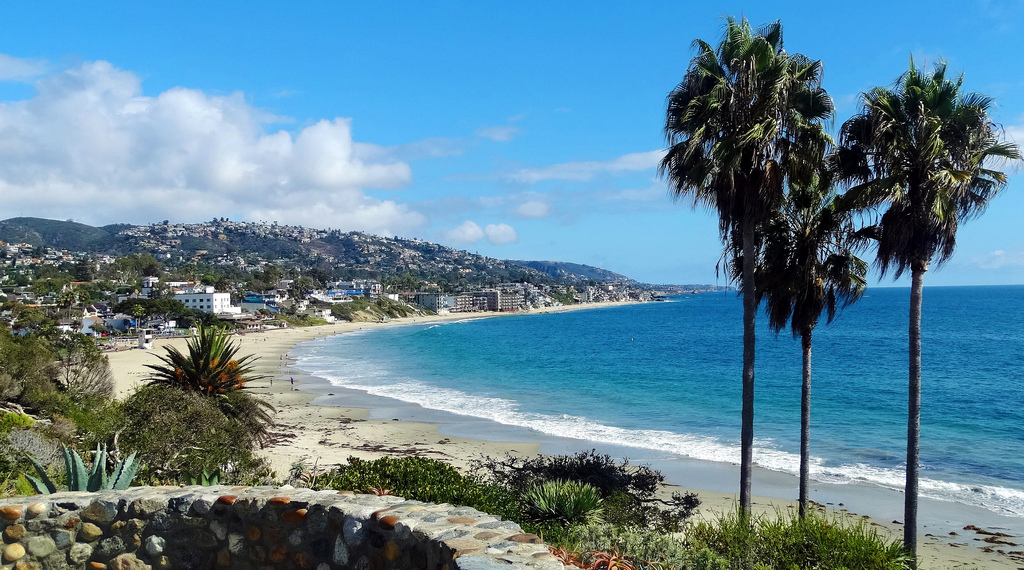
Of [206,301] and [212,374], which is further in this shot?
[206,301]

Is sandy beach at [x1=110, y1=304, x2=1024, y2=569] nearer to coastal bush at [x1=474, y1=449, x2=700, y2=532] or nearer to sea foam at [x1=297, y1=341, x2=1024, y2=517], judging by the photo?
coastal bush at [x1=474, y1=449, x2=700, y2=532]

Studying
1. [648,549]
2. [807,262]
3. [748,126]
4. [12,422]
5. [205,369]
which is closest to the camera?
[648,549]

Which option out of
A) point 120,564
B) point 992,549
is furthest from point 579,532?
point 992,549

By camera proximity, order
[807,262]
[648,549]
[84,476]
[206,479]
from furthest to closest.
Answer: [807,262], [206,479], [84,476], [648,549]

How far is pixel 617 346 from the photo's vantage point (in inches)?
2820

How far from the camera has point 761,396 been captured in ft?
111

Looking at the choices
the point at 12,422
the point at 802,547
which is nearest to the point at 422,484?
the point at 802,547

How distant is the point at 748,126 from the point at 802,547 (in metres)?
6.06

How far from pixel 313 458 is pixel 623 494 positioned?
44.0 feet

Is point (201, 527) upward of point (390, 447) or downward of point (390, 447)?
upward

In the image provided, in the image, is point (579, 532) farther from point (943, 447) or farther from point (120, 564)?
point (943, 447)

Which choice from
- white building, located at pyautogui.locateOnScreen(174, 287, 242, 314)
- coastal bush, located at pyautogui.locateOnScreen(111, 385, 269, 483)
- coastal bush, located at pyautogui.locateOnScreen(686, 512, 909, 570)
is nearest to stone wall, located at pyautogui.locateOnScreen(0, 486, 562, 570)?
coastal bush, located at pyautogui.locateOnScreen(686, 512, 909, 570)

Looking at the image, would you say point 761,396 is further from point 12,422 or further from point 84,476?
point 84,476

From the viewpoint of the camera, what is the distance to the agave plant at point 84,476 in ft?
20.3
